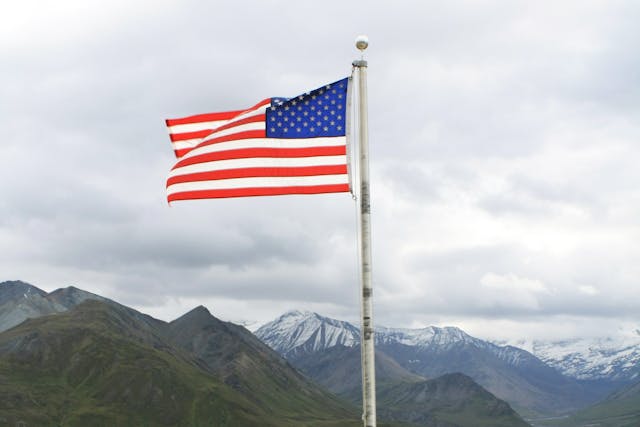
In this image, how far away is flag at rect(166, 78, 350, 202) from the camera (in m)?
25.3

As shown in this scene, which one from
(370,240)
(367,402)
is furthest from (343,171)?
(367,402)

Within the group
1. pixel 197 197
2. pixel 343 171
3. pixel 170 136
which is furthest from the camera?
pixel 170 136

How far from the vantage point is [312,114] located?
2577 centimetres

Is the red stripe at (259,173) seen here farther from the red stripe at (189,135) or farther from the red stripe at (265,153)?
the red stripe at (189,135)

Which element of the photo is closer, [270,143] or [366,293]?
[366,293]

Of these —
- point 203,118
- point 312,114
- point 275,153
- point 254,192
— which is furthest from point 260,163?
point 203,118

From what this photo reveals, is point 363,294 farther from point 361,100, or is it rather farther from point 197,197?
point 197,197

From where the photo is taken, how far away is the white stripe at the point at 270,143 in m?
25.4

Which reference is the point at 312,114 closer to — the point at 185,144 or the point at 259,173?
the point at 259,173

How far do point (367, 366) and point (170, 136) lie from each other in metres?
13.1

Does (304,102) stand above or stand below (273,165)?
above

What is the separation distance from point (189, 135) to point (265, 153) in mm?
4738

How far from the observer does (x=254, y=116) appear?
26344 millimetres

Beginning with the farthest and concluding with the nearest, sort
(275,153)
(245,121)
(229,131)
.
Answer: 1. (229,131)
2. (245,121)
3. (275,153)
